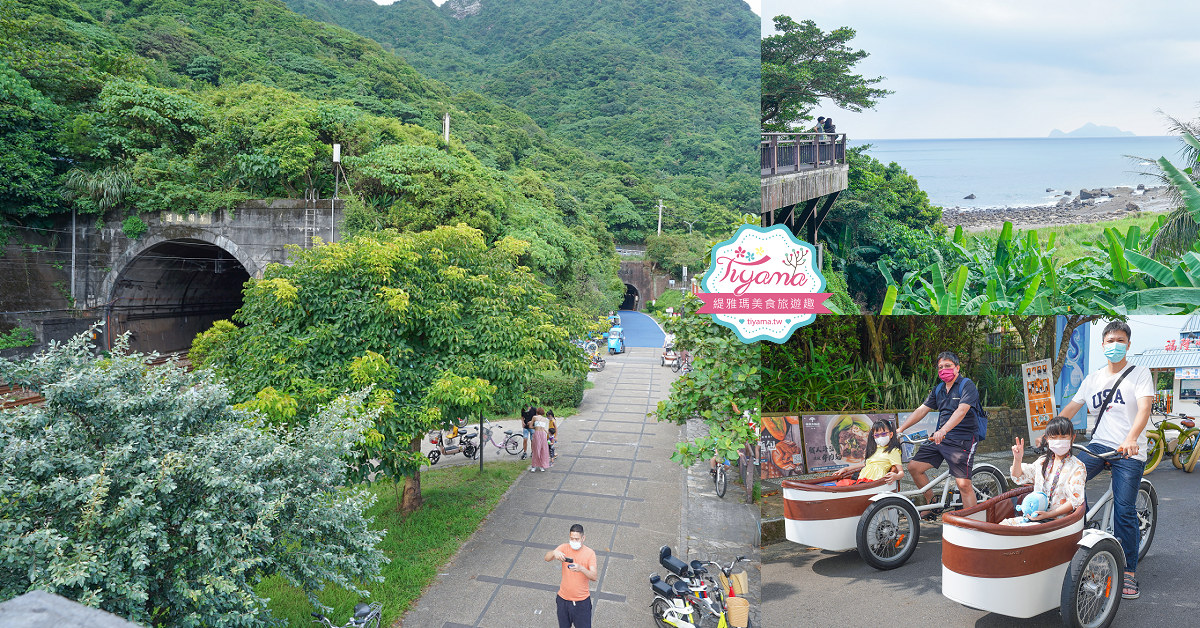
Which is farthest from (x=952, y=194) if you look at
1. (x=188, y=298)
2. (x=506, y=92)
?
(x=506, y=92)

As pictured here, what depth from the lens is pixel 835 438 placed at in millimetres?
3832

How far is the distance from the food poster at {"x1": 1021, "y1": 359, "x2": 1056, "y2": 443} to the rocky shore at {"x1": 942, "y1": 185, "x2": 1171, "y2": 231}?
1.34 metres

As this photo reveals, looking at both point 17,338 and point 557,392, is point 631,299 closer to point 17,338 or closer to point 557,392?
point 557,392

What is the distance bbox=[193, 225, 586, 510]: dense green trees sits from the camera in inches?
277

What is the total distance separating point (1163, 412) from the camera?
3.36 meters

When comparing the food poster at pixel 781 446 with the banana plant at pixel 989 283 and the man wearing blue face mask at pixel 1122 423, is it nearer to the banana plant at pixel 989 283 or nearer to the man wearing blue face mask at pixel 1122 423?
the banana plant at pixel 989 283

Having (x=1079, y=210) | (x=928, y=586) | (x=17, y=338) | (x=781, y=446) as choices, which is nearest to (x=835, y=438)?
(x=781, y=446)

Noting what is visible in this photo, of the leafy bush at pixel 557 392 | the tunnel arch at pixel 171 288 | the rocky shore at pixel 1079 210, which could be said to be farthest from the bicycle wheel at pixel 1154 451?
the tunnel arch at pixel 171 288

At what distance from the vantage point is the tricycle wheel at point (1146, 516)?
3285mm

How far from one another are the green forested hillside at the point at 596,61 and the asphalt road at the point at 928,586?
334 centimetres

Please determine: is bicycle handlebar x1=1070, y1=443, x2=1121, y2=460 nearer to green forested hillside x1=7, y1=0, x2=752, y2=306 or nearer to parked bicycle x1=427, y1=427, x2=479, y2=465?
green forested hillside x1=7, y1=0, x2=752, y2=306

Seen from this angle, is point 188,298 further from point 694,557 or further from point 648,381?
point 694,557

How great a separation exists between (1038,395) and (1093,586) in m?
1.03

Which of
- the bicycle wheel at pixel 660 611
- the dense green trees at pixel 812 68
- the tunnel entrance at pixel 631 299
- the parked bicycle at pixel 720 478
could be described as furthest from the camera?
the tunnel entrance at pixel 631 299
